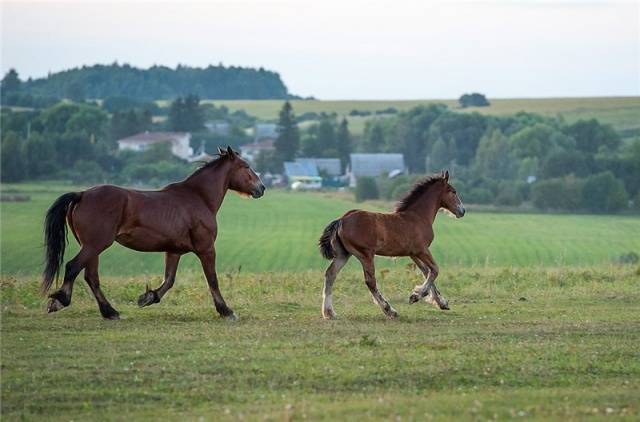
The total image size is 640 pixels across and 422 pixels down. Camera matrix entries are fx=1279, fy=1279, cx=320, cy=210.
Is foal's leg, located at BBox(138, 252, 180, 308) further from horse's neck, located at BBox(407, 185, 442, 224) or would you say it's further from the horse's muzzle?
horse's neck, located at BBox(407, 185, 442, 224)

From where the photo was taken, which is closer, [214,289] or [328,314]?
[214,289]

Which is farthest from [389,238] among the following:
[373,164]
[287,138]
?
[287,138]

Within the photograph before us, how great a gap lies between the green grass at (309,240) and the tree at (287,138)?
172 feet

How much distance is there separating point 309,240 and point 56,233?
50.1 meters

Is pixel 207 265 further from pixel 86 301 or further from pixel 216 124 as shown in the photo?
pixel 216 124

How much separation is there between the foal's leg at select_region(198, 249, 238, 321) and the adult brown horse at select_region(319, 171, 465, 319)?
4.46 ft

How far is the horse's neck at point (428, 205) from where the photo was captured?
19609mm

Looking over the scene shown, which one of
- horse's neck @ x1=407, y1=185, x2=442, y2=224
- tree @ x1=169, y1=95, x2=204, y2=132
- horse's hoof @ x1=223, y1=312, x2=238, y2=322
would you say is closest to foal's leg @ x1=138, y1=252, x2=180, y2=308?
horse's hoof @ x1=223, y1=312, x2=238, y2=322

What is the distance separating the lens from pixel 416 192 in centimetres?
1988

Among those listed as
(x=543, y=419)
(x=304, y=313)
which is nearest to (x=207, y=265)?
(x=304, y=313)

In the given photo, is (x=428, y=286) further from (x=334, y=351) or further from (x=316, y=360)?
(x=316, y=360)

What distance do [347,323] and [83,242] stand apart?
12.3ft

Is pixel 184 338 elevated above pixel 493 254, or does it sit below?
above

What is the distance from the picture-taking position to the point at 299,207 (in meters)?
90.3
